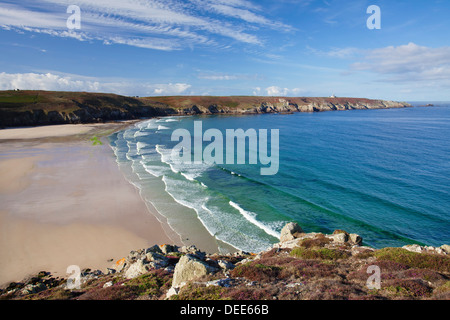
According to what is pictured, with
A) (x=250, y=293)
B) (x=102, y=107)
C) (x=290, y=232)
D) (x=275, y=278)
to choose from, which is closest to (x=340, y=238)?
(x=290, y=232)

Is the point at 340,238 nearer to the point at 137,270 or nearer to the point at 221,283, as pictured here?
the point at 221,283

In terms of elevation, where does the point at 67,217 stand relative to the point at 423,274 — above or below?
below

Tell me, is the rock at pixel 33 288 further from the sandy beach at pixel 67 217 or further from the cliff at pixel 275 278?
the sandy beach at pixel 67 217

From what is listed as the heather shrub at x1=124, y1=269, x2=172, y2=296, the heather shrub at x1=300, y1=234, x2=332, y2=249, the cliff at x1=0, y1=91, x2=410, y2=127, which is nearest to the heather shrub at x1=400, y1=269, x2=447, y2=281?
the heather shrub at x1=300, y1=234, x2=332, y2=249

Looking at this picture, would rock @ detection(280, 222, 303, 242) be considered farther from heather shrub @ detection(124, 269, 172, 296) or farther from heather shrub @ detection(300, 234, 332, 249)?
heather shrub @ detection(124, 269, 172, 296)
